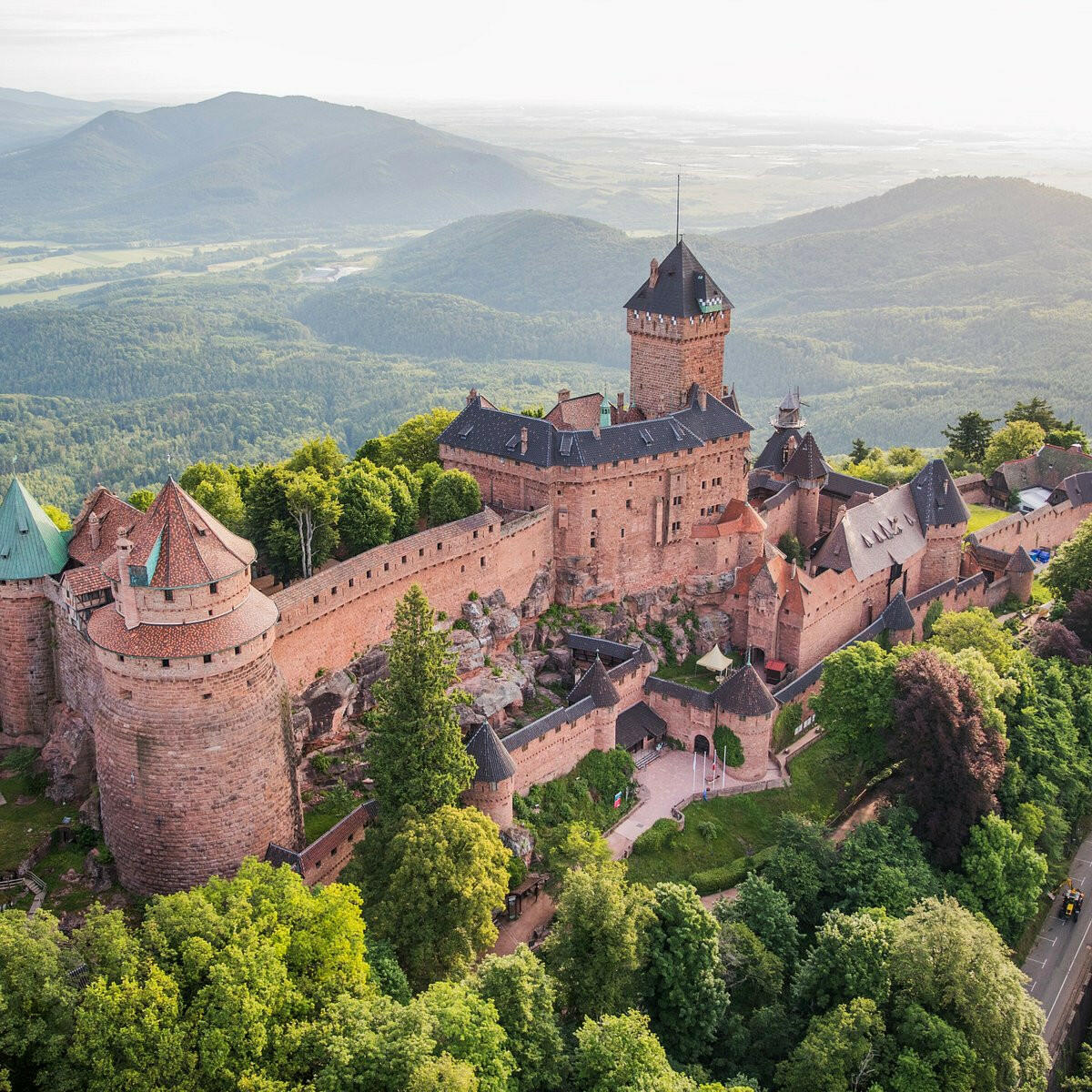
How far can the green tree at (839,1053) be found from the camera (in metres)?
38.2

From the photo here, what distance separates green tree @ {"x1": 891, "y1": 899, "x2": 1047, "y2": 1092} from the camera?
133ft

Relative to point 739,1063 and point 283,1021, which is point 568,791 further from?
point 283,1021

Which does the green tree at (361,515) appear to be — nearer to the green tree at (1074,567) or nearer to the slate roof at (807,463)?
the slate roof at (807,463)

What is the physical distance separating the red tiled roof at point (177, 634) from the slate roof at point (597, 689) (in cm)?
1668

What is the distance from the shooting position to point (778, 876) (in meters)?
45.9

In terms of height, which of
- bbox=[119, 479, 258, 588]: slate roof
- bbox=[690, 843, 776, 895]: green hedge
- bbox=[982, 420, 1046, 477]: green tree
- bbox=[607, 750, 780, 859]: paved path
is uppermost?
bbox=[119, 479, 258, 588]: slate roof

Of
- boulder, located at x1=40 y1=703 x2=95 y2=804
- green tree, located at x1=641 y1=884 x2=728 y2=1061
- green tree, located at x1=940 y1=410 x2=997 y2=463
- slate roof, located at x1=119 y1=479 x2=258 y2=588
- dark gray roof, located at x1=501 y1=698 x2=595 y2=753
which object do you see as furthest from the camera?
green tree, located at x1=940 y1=410 x2=997 y2=463

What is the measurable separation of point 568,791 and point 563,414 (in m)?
20.4

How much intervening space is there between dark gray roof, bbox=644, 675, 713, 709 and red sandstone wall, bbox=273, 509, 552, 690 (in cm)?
722

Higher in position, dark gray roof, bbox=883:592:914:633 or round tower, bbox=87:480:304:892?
round tower, bbox=87:480:304:892


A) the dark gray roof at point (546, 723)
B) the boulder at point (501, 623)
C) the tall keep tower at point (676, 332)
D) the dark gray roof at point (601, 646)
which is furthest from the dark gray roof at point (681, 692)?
the tall keep tower at point (676, 332)

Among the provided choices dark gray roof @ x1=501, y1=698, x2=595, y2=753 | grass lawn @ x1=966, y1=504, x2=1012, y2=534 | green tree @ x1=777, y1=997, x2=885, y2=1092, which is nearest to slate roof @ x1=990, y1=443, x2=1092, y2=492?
grass lawn @ x1=966, y1=504, x2=1012, y2=534

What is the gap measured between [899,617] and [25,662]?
40.5 metres

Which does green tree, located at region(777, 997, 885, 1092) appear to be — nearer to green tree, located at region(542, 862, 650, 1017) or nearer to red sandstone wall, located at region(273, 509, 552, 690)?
green tree, located at region(542, 862, 650, 1017)
